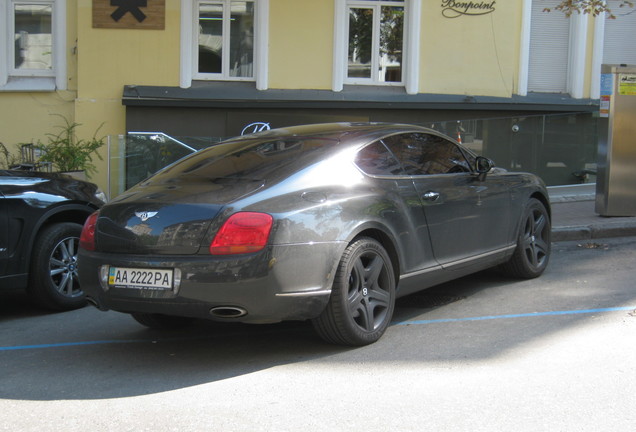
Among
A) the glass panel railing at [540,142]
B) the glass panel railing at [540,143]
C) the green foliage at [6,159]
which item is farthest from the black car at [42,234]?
the glass panel railing at [540,143]

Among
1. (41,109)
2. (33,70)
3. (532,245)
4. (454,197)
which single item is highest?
(33,70)

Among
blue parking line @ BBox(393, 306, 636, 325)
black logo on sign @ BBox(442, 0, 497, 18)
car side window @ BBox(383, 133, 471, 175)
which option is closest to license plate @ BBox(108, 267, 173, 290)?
blue parking line @ BBox(393, 306, 636, 325)

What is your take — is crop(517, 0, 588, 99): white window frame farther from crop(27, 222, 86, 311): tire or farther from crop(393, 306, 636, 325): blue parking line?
crop(27, 222, 86, 311): tire

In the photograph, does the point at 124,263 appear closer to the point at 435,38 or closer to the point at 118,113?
the point at 118,113

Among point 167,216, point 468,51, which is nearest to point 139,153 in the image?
point 468,51

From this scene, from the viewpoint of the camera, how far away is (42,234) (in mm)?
7027

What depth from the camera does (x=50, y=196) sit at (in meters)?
7.15

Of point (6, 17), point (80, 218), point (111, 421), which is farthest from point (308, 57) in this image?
point (111, 421)

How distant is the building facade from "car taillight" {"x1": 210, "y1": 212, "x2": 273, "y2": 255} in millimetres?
9275

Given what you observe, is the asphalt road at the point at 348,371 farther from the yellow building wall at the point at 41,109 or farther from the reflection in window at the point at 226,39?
the reflection in window at the point at 226,39

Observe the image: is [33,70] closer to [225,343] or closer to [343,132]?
[343,132]

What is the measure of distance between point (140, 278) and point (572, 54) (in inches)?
503

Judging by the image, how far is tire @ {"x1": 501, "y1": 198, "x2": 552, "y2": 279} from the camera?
760 centimetres

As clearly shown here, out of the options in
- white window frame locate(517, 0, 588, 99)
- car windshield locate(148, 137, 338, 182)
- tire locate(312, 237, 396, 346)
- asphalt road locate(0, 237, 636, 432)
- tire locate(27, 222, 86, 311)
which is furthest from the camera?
white window frame locate(517, 0, 588, 99)
